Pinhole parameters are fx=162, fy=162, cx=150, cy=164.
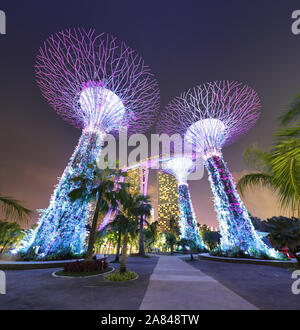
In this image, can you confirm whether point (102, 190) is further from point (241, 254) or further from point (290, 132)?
point (241, 254)

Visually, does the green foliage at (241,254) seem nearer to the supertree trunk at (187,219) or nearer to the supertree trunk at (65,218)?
the supertree trunk at (65,218)

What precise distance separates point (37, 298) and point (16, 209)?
3.95 meters

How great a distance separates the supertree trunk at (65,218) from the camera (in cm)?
1638

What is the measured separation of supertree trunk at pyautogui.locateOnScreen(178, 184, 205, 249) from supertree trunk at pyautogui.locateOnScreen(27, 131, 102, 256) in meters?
28.4

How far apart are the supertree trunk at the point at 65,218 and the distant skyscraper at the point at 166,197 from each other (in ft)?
347

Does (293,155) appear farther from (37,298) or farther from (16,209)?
(37,298)

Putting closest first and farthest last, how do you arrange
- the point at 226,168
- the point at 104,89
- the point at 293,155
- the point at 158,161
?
the point at 293,155 < the point at 104,89 < the point at 226,168 < the point at 158,161

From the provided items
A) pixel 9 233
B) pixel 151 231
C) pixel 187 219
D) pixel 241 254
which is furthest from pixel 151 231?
pixel 9 233

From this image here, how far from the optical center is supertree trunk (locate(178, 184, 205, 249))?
40625mm

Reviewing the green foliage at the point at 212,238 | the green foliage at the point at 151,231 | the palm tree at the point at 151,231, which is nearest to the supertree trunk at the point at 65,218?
the palm tree at the point at 151,231

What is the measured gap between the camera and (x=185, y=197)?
43.5m

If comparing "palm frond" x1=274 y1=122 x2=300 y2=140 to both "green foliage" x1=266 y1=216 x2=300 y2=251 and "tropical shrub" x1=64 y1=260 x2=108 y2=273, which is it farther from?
"green foliage" x1=266 y1=216 x2=300 y2=251

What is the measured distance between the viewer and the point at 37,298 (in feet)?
20.7
